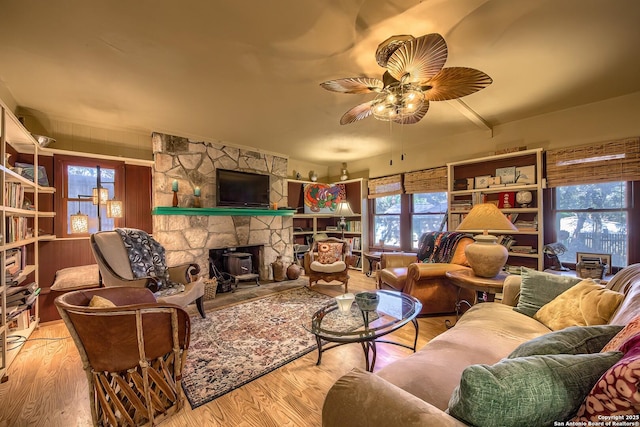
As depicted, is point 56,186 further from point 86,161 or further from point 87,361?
point 87,361

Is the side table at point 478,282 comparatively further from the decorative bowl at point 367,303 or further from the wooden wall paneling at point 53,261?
the wooden wall paneling at point 53,261

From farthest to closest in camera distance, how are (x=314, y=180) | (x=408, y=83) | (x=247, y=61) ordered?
(x=314, y=180) → (x=247, y=61) → (x=408, y=83)

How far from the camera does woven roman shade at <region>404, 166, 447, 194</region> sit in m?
4.18

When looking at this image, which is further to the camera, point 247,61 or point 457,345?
point 247,61

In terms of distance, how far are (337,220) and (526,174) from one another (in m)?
3.53

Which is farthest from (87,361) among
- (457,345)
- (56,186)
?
(56,186)

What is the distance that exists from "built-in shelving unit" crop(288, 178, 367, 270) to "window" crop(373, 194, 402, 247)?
283mm

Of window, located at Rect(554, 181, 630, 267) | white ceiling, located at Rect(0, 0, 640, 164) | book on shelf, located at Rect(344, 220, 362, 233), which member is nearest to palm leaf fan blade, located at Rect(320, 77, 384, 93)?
white ceiling, located at Rect(0, 0, 640, 164)

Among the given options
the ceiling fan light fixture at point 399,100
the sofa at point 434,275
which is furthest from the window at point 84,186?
the sofa at point 434,275

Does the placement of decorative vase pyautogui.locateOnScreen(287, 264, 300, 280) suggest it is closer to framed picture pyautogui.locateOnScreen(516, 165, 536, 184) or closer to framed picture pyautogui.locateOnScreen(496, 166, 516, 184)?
framed picture pyautogui.locateOnScreen(496, 166, 516, 184)

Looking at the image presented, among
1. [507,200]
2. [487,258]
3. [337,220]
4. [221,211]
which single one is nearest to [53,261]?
[221,211]

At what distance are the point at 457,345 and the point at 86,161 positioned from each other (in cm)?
431

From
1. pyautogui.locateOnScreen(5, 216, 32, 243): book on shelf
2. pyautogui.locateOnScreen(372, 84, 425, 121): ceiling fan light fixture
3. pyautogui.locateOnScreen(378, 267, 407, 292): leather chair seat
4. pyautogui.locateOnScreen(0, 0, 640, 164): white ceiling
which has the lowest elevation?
pyautogui.locateOnScreen(378, 267, 407, 292): leather chair seat

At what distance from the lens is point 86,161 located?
3168 millimetres
